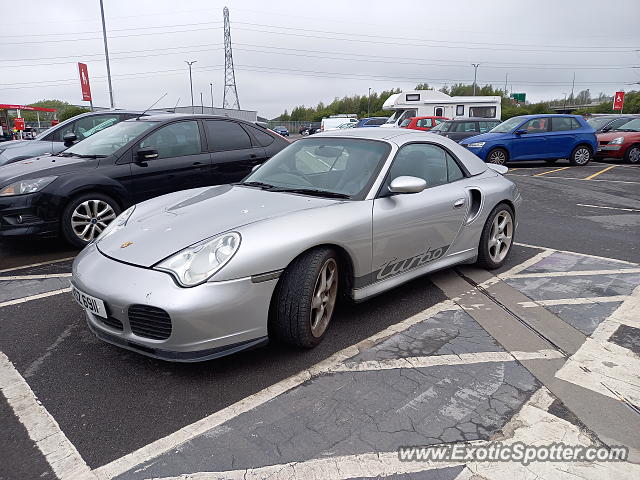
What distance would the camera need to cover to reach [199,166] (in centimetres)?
584

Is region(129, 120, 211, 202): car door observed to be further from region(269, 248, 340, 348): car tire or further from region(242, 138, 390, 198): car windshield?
region(269, 248, 340, 348): car tire

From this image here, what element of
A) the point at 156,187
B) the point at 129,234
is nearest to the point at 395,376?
the point at 129,234

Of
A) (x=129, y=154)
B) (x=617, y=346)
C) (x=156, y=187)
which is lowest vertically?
(x=617, y=346)

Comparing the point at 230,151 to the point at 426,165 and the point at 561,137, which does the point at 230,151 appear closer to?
the point at 426,165

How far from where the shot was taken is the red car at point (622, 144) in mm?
15141

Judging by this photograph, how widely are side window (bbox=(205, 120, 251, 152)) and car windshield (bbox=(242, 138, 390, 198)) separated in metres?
2.11

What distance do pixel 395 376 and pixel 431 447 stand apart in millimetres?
615

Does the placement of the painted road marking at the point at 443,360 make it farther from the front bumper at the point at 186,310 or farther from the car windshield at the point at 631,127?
the car windshield at the point at 631,127

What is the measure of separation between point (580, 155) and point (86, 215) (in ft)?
44.7

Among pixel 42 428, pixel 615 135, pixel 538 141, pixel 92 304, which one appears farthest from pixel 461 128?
pixel 42 428

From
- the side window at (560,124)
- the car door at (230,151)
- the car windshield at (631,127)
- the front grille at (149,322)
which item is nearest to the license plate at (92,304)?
the front grille at (149,322)

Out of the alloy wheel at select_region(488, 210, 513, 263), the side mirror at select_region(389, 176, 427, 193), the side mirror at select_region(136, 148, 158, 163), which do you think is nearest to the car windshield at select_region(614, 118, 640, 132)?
the alloy wheel at select_region(488, 210, 513, 263)

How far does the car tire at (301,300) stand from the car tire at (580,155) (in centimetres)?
1349

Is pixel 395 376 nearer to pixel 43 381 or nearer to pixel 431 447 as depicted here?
pixel 431 447
